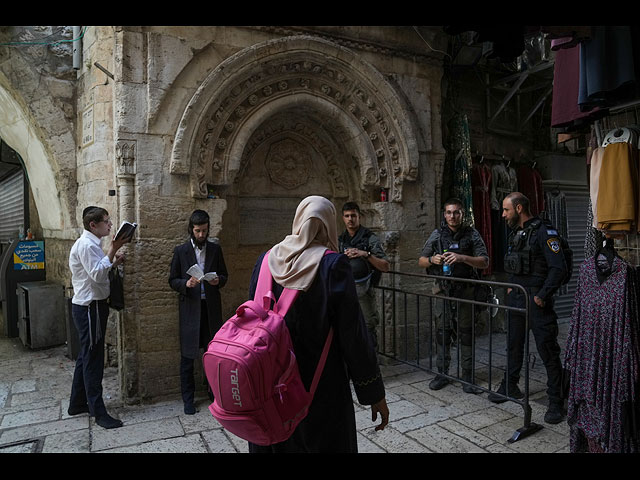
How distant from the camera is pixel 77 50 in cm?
556

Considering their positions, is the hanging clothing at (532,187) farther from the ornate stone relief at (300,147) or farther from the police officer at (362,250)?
the police officer at (362,250)

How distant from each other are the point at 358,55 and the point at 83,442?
4914 mm

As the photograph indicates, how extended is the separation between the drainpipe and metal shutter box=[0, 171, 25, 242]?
351cm

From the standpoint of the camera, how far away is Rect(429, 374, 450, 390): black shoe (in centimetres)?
480

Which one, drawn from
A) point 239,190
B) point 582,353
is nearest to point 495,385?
point 582,353

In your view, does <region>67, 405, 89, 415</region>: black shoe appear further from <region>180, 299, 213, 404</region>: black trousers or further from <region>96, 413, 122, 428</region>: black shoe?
<region>180, 299, 213, 404</region>: black trousers

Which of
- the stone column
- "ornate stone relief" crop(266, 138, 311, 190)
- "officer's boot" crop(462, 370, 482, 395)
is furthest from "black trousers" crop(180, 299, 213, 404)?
"officer's boot" crop(462, 370, 482, 395)

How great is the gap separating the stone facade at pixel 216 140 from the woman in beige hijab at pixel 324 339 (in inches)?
111

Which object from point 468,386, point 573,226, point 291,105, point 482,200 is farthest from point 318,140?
point 573,226

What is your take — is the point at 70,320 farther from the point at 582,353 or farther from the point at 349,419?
the point at 582,353

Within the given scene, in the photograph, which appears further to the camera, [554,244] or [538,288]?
[538,288]

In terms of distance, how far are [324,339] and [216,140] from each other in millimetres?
3331

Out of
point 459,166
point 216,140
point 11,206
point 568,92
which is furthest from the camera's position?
point 11,206

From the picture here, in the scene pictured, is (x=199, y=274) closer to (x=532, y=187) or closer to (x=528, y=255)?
(x=528, y=255)
